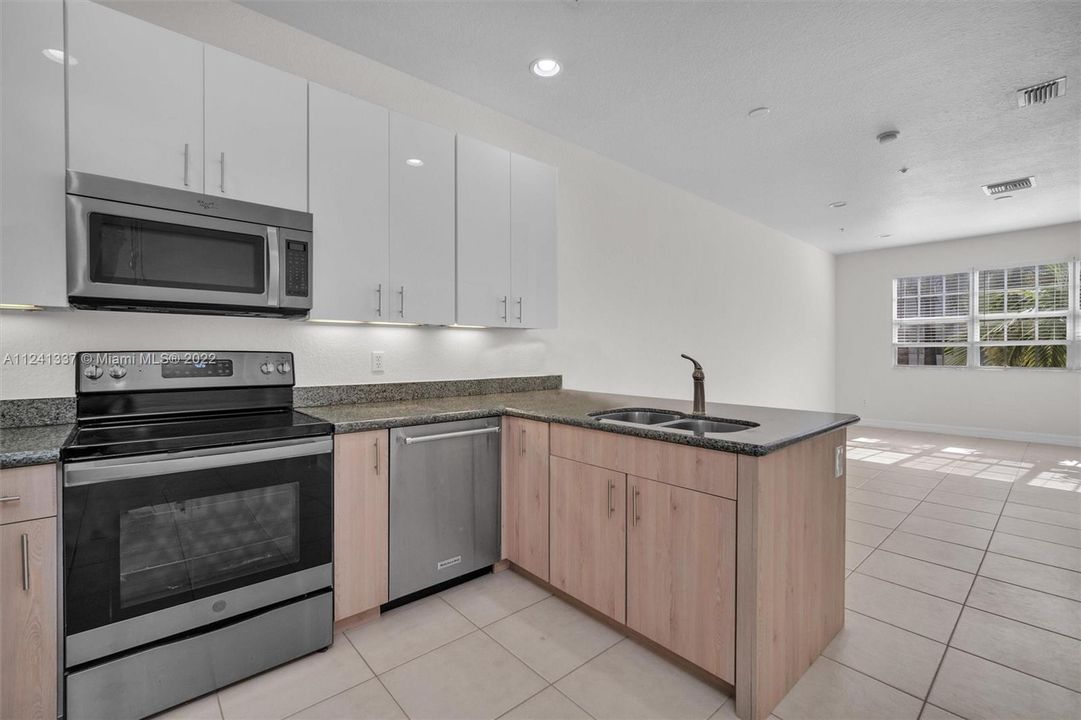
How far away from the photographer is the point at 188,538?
1646mm

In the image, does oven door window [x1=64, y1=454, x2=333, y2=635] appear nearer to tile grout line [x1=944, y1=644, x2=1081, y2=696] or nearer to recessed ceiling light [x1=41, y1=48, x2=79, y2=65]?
recessed ceiling light [x1=41, y1=48, x2=79, y2=65]

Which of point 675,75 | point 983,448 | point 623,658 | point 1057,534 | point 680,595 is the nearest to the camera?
point 680,595

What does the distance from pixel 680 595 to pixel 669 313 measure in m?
3.25

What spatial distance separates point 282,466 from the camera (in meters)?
1.82

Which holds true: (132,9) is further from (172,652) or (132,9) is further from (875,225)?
(875,225)

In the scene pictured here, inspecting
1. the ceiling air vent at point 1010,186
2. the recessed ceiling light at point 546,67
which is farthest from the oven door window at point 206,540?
the ceiling air vent at point 1010,186

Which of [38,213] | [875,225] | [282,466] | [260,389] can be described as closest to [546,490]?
[282,466]

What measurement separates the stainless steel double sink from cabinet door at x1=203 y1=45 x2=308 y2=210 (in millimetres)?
1726

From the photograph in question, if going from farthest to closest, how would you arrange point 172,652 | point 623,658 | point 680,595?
point 623,658, point 680,595, point 172,652

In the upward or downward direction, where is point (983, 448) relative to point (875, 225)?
downward

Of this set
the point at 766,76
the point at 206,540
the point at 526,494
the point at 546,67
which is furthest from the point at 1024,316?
the point at 206,540

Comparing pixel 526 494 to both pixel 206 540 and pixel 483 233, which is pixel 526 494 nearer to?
pixel 206 540

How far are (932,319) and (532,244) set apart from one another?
23.0ft

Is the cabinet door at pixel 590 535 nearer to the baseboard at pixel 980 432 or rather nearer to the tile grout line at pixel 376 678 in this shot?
the tile grout line at pixel 376 678
